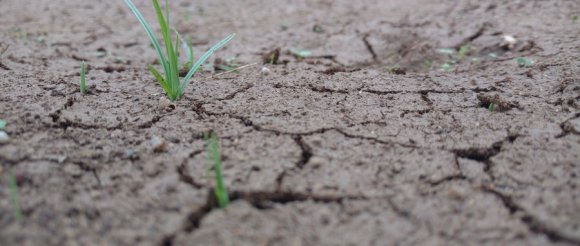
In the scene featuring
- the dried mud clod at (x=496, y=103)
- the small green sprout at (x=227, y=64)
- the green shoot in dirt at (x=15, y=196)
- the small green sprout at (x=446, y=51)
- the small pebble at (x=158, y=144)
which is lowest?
the green shoot in dirt at (x=15, y=196)

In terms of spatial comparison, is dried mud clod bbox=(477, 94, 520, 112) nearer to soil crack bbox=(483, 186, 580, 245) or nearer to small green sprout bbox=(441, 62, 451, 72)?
small green sprout bbox=(441, 62, 451, 72)

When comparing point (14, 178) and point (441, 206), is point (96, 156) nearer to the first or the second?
point (14, 178)

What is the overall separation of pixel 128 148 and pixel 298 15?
80.2 inches

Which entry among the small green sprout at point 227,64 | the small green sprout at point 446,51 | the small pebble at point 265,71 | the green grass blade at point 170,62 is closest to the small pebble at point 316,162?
the green grass blade at point 170,62

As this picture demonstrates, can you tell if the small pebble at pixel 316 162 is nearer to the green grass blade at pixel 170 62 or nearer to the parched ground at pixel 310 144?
the parched ground at pixel 310 144

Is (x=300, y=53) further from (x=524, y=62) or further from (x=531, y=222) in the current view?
(x=531, y=222)

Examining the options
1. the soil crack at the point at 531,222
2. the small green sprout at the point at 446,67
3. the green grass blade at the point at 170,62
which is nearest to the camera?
the soil crack at the point at 531,222

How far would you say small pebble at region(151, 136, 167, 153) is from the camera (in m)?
1.45

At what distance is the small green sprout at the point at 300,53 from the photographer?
8.04 feet

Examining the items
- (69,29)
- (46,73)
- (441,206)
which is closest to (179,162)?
(441,206)

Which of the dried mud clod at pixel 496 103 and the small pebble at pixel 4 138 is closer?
A: the small pebble at pixel 4 138

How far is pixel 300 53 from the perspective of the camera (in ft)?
8.18

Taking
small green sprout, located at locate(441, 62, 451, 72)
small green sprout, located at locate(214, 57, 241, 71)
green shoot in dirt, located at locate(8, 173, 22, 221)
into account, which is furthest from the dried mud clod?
green shoot in dirt, located at locate(8, 173, 22, 221)

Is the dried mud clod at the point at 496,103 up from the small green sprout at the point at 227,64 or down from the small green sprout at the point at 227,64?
down
